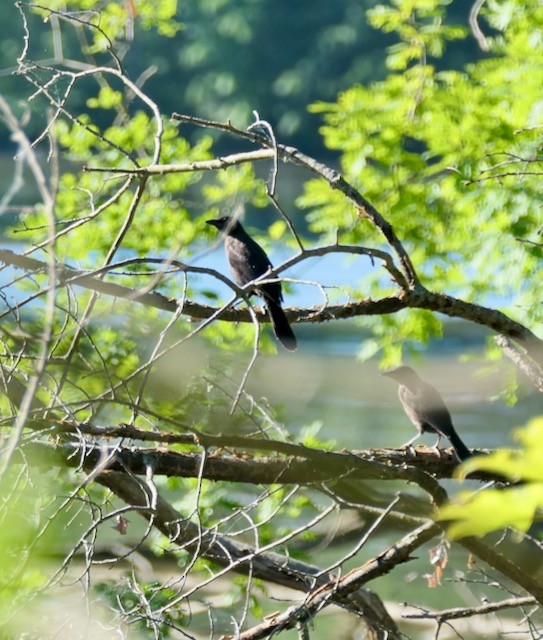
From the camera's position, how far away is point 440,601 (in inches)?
332

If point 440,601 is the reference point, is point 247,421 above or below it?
above

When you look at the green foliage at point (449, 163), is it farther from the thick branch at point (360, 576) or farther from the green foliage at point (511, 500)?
the green foliage at point (511, 500)

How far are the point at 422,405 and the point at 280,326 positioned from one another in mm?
1062

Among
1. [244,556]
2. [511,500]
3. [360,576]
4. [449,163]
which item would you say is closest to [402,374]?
[449,163]

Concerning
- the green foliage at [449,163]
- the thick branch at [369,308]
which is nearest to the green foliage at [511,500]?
the thick branch at [369,308]

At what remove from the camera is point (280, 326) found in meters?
4.21

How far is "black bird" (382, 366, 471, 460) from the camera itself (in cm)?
470

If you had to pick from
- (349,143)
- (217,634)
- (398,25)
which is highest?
(398,25)

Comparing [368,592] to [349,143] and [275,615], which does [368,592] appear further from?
[349,143]

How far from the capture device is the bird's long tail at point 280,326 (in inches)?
159

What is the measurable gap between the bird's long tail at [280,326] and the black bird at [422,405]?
78 centimetres

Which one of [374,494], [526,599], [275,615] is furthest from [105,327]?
[526,599]

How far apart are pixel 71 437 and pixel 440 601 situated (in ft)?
21.0

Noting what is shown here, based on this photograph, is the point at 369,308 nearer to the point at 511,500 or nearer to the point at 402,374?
the point at 402,374
